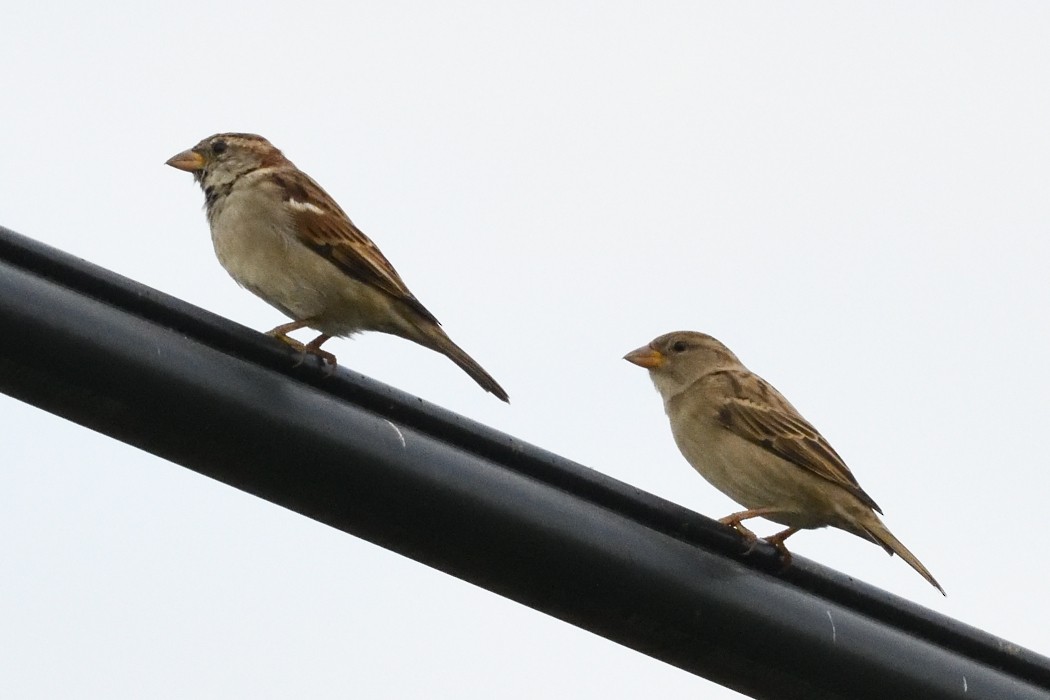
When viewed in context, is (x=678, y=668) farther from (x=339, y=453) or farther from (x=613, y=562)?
(x=339, y=453)

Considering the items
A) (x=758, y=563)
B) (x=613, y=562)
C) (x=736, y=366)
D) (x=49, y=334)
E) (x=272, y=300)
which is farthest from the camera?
(x=736, y=366)

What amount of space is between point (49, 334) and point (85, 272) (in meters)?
0.21

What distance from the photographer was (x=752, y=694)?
306cm

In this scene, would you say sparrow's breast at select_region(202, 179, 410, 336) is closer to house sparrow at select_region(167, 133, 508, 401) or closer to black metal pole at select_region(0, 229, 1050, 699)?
house sparrow at select_region(167, 133, 508, 401)

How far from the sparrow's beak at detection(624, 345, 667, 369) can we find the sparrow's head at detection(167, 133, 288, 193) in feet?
6.22

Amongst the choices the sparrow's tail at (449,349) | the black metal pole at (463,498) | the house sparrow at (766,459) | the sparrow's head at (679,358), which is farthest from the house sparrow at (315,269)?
the black metal pole at (463,498)

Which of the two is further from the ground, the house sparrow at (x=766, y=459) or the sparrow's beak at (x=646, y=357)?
the sparrow's beak at (x=646, y=357)

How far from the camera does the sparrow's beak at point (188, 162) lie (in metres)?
6.05

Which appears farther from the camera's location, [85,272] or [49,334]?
[85,272]

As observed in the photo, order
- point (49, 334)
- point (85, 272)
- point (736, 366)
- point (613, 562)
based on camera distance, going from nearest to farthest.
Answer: point (49, 334)
point (85, 272)
point (613, 562)
point (736, 366)

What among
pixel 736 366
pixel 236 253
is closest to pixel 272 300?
pixel 236 253

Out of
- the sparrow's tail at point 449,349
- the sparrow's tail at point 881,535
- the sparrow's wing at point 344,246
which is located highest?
the sparrow's wing at point 344,246

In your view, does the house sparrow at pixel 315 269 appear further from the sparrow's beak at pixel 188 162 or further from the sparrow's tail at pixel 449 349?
the sparrow's beak at pixel 188 162

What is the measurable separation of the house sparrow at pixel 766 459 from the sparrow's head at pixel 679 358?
0.12 m
